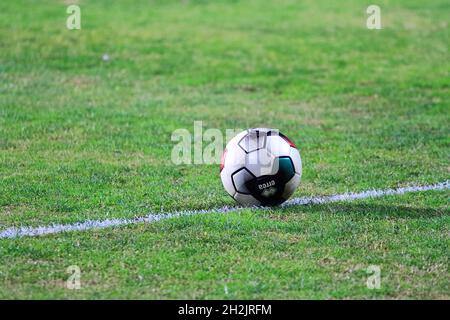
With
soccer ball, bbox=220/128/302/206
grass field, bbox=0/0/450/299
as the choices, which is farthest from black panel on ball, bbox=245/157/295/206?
grass field, bbox=0/0/450/299

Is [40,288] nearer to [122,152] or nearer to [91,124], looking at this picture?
[122,152]

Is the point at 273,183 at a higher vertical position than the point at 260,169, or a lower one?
lower

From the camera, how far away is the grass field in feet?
22.0

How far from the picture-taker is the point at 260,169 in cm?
802

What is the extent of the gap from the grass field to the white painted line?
144 mm

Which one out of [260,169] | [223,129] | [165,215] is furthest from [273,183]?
[223,129]

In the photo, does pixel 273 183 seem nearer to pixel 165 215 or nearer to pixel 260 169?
pixel 260 169

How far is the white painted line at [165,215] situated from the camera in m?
7.48

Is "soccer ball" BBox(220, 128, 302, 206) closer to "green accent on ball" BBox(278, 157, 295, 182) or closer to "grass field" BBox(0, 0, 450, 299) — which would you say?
"green accent on ball" BBox(278, 157, 295, 182)

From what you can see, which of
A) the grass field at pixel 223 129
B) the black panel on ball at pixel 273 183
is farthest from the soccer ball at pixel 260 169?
the grass field at pixel 223 129

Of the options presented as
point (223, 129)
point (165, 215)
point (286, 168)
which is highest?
point (286, 168)

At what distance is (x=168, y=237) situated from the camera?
7383 millimetres

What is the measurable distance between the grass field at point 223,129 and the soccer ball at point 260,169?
18 centimetres

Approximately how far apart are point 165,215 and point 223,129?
3.70m
